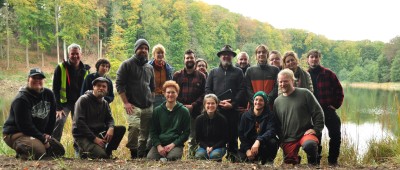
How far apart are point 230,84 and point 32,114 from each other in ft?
9.78

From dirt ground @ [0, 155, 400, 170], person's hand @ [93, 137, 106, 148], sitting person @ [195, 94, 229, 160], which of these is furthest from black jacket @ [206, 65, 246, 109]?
person's hand @ [93, 137, 106, 148]

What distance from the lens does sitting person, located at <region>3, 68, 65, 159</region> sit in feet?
14.3

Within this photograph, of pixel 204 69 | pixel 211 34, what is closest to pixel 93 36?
pixel 211 34

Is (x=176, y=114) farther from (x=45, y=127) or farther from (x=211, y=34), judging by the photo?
(x=211, y=34)

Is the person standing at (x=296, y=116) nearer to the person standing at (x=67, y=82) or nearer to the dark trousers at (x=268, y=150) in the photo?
the dark trousers at (x=268, y=150)

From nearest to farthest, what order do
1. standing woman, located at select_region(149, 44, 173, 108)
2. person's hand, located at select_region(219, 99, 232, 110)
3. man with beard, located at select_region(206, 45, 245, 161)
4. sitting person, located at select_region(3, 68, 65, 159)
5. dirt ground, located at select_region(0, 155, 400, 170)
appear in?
dirt ground, located at select_region(0, 155, 400, 170) → sitting person, located at select_region(3, 68, 65, 159) → person's hand, located at select_region(219, 99, 232, 110) → man with beard, located at select_region(206, 45, 245, 161) → standing woman, located at select_region(149, 44, 173, 108)

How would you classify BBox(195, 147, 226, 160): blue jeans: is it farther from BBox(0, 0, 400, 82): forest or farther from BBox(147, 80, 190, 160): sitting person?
BBox(0, 0, 400, 82): forest

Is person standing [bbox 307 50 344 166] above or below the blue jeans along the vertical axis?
above

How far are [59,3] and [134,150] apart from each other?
30.4 meters

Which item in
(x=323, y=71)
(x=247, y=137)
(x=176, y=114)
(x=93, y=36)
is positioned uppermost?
(x=93, y=36)

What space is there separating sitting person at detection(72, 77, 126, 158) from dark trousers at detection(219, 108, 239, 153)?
1674 millimetres

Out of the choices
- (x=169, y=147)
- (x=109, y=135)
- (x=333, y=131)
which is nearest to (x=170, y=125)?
(x=169, y=147)

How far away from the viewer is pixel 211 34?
1986 inches

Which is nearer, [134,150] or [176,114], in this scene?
[176,114]
